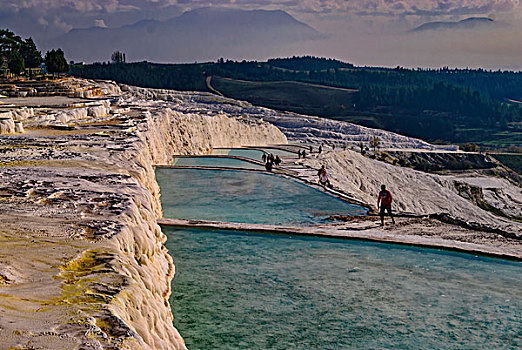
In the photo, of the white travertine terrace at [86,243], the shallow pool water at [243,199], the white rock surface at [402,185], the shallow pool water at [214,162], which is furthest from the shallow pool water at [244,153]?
the white travertine terrace at [86,243]

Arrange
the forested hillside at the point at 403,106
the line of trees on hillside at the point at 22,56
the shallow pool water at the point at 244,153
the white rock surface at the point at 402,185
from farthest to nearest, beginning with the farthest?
1. the forested hillside at the point at 403,106
2. the line of trees on hillside at the point at 22,56
3. the white rock surface at the point at 402,185
4. the shallow pool water at the point at 244,153

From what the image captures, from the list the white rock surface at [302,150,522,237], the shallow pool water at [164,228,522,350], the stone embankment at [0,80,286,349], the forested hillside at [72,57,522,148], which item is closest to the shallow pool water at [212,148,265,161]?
the white rock surface at [302,150,522,237]

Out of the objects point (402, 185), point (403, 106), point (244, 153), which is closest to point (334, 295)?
point (244, 153)

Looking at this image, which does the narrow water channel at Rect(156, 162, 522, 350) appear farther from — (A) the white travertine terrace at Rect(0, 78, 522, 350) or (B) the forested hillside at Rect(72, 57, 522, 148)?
(B) the forested hillside at Rect(72, 57, 522, 148)

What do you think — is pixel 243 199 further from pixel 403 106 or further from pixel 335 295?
pixel 403 106

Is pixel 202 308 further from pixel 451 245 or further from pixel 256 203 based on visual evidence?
pixel 256 203

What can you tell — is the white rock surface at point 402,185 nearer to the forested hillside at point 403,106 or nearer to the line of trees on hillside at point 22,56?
the line of trees on hillside at point 22,56
